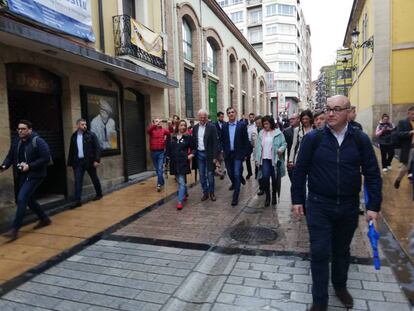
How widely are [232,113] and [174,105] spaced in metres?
6.86

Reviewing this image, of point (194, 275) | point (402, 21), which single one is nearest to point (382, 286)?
point (194, 275)

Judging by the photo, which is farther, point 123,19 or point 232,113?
point 123,19

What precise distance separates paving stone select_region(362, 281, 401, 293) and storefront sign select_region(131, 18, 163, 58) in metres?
8.46

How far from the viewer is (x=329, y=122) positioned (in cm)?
293

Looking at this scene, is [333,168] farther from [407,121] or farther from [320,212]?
[407,121]

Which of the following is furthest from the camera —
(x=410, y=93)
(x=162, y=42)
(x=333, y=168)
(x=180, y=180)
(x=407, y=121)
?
(x=410, y=93)

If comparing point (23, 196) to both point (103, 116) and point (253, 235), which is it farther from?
point (103, 116)

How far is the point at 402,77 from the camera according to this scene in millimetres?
17281

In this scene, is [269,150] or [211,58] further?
[211,58]

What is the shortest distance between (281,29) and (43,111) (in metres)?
55.4

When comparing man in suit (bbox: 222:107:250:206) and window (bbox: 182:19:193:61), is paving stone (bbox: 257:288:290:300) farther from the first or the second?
window (bbox: 182:19:193:61)

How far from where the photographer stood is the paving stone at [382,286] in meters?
3.35

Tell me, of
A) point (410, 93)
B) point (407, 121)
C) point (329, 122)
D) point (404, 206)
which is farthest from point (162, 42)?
point (410, 93)

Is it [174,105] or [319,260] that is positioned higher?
[174,105]
